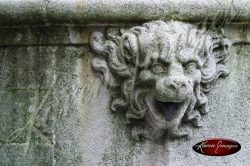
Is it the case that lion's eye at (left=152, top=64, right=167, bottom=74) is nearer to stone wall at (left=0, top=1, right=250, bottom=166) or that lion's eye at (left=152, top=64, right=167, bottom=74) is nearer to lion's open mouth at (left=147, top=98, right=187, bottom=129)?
lion's open mouth at (left=147, top=98, right=187, bottom=129)

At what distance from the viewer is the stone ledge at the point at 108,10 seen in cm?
208

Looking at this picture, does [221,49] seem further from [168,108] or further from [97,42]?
[97,42]

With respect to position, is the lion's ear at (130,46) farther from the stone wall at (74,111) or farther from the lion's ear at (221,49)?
the lion's ear at (221,49)

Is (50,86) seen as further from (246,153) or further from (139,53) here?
(246,153)

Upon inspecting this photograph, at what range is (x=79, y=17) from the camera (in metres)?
2.10

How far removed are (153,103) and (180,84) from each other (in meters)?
0.18

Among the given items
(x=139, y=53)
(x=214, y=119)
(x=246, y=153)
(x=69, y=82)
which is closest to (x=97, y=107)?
(x=69, y=82)

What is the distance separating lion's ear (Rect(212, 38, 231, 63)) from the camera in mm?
2189

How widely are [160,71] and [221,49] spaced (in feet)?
0.96

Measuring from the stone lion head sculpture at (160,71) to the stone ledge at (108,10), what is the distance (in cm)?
4

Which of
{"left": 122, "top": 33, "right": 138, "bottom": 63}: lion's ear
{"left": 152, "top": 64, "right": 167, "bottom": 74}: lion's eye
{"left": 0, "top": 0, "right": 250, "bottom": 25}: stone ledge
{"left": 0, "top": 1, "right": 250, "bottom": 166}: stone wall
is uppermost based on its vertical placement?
{"left": 0, "top": 0, "right": 250, "bottom": 25}: stone ledge

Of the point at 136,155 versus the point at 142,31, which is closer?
the point at 142,31

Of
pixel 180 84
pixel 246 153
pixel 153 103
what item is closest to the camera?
pixel 180 84

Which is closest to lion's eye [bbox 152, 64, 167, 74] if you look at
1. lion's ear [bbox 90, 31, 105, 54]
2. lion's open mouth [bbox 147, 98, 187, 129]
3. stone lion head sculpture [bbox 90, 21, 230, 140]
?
stone lion head sculpture [bbox 90, 21, 230, 140]
